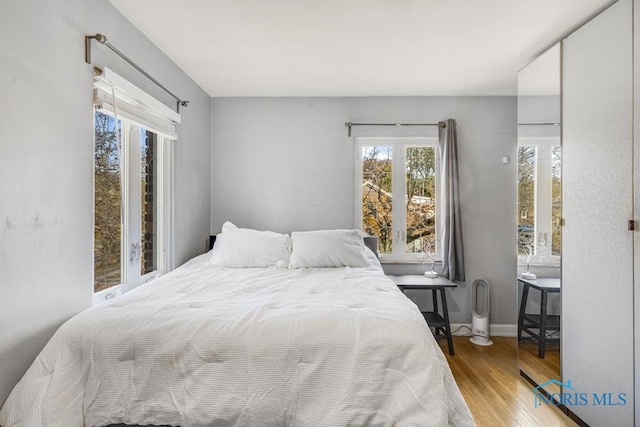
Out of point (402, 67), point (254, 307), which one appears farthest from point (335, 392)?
point (402, 67)

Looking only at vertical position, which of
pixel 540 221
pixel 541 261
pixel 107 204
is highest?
pixel 107 204

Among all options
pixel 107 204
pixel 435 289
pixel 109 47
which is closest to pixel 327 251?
pixel 435 289

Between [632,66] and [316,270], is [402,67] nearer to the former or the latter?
[632,66]

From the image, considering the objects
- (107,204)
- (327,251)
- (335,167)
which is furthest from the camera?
(335,167)

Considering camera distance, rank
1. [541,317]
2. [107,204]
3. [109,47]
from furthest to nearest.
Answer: [541,317] < [107,204] < [109,47]

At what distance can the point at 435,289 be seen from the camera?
3088 mm

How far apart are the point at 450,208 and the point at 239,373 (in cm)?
266

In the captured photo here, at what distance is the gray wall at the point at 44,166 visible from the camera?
4.35ft

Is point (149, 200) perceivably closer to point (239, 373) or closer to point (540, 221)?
point (239, 373)

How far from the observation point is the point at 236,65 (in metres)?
2.74

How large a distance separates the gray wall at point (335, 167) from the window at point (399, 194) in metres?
0.15

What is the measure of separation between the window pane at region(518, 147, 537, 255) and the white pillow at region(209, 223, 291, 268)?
184 cm

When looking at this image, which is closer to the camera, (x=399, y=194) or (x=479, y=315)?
(x=479, y=315)

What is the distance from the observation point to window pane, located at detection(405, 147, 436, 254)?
11.8 ft
